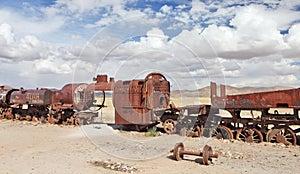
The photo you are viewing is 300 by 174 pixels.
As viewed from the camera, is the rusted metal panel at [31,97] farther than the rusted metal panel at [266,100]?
Yes

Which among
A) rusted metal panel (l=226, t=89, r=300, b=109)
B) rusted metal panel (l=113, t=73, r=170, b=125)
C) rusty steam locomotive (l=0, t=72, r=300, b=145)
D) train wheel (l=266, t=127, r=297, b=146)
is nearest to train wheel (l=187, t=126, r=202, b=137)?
rusty steam locomotive (l=0, t=72, r=300, b=145)

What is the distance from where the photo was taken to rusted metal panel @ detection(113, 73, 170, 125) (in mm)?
17000

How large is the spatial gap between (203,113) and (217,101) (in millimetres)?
943

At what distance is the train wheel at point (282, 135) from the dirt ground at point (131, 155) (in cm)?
41

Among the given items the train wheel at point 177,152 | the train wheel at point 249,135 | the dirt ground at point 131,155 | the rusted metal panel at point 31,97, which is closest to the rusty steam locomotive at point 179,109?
the train wheel at point 249,135

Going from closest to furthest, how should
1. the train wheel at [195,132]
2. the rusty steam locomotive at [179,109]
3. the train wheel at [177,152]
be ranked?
the train wheel at [177,152] < the rusty steam locomotive at [179,109] < the train wheel at [195,132]

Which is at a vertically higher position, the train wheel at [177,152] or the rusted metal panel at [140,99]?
the rusted metal panel at [140,99]

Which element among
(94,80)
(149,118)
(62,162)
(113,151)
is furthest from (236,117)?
(94,80)

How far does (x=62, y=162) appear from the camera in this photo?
409 inches

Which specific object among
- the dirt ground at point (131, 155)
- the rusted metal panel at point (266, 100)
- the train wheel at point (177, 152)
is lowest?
the dirt ground at point (131, 155)

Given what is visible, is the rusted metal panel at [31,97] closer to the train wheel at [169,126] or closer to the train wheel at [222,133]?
the train wheel at [169,126]

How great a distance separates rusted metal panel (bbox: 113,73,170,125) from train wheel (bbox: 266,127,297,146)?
5.70 metres

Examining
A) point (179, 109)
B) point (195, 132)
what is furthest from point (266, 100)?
point (179, 109)

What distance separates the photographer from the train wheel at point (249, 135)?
14.3 m
